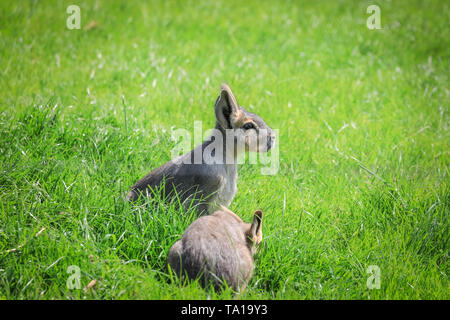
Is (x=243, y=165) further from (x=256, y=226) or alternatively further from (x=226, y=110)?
(x=256, y=226)

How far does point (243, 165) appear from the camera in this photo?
446cm

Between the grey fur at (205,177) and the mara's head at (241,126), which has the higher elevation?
the mara's head at (241,126)

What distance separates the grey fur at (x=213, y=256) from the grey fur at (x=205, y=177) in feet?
2.07

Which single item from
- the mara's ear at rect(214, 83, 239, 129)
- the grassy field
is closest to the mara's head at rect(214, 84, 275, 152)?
the mara's ear at rect(214, 83, 239, 129)

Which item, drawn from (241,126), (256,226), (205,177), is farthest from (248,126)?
(256,226)

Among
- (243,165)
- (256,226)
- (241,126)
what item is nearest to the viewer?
(256,226)

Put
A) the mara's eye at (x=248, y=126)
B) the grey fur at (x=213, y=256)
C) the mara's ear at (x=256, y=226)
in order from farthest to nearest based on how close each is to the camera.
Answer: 1. the mara's eye at (x=248, y=126)
2. the mara's ear at (x=256, y=226)
3. the grey fur at (x=213, y=256)

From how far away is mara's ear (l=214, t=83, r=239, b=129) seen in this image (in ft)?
11.8

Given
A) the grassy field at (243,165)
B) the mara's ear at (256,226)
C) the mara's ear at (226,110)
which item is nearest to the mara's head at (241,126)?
the mara's ear at (226,110)

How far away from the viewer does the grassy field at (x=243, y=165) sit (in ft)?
10.0

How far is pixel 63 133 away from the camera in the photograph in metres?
4.27

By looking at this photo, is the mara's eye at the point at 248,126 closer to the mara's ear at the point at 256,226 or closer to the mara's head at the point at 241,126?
the mara's head at the point at 241,126

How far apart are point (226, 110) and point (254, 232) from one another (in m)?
1.04
